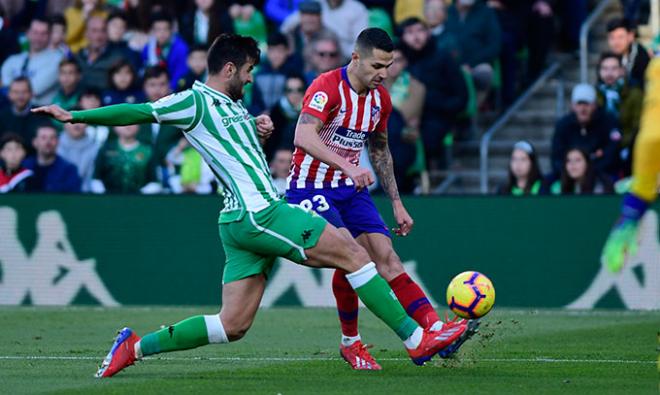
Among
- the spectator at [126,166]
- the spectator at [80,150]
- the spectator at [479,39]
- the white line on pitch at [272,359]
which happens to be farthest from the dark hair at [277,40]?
the white line on pitch at [272,359]

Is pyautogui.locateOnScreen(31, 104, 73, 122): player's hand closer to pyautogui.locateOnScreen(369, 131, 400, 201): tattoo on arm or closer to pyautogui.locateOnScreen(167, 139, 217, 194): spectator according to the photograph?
pyautogui.locateOnScreen(369, 131, 400, 201): tattoo on arm

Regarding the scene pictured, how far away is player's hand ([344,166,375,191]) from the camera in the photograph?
28.2ft

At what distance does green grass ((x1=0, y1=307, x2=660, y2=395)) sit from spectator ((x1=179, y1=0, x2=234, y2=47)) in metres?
5.92

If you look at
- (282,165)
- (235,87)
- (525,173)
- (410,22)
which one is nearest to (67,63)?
(282,165)

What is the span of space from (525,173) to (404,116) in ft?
7.05

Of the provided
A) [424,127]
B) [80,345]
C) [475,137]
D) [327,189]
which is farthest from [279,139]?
[327,189]

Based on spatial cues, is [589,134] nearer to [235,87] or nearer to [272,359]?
[272,359]

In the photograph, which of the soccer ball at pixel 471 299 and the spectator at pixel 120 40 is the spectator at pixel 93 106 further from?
the soccer ball at pixel 471 299

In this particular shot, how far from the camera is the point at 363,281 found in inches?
349

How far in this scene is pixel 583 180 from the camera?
52.0 feet

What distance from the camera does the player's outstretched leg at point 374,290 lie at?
8766 mm

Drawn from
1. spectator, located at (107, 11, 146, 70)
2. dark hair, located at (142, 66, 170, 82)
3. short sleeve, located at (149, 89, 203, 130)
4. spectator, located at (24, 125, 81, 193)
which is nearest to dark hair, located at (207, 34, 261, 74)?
short sleeve, located at (149, 89, 203, 130)

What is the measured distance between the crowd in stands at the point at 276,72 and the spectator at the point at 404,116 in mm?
18

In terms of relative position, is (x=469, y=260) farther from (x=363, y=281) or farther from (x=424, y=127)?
(x=363, y=281)
